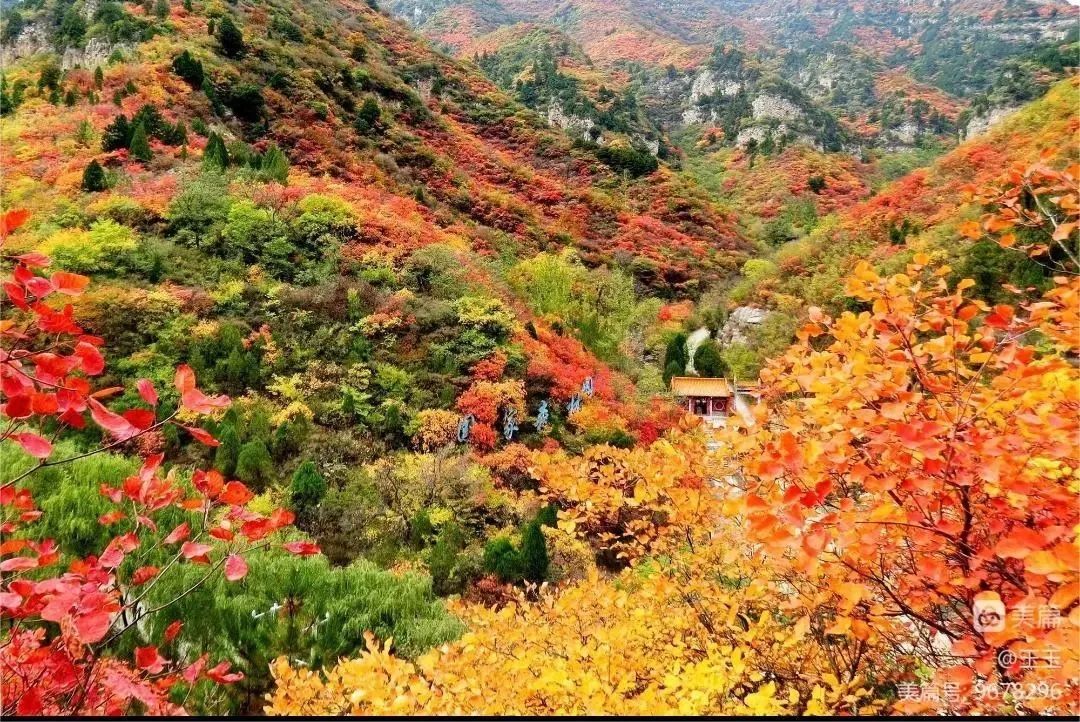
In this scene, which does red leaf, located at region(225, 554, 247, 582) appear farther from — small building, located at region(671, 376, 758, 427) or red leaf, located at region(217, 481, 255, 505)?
small building, located at region(671, 376, 758, 427)

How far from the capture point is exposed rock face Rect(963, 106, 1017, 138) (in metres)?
53.3

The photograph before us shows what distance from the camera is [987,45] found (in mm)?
105125

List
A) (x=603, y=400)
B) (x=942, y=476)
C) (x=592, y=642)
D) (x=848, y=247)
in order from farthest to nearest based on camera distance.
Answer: (x=848, y=247) → (x=603, y=400) → (x=592, y=642) → (x=942, y=476)

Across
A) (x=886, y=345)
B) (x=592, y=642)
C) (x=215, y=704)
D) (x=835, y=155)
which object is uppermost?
(x=835, y=155)

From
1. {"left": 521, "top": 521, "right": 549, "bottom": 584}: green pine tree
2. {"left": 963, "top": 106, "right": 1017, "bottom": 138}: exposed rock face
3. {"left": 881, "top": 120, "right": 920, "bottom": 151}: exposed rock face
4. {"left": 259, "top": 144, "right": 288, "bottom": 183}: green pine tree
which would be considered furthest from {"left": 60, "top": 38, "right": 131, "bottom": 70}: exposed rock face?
{"left": 881, "top": 120, "right": 920, "bottom": 151}: exposed rock face

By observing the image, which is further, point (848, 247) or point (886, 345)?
point (848, 247)

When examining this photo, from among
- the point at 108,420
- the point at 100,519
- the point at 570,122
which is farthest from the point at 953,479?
the point at 570,122

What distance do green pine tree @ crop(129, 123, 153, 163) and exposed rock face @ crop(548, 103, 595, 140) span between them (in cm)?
4005

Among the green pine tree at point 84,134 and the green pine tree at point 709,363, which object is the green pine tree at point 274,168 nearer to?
the green pine tree at point 84,134

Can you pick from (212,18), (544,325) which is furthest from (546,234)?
(212,18)

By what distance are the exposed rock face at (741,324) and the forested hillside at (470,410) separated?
20cm

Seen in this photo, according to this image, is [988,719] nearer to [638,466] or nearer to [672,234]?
[638,466]

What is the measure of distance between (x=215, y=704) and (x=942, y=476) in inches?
186

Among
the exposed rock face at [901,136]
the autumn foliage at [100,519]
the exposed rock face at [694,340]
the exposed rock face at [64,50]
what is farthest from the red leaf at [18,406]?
the exposed rock face at [901,136]
